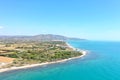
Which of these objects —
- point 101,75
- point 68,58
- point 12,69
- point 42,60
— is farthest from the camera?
point 68,58

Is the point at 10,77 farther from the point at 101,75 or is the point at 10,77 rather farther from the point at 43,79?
the point at 101,75

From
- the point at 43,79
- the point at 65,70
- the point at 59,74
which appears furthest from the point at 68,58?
the point at 43,79

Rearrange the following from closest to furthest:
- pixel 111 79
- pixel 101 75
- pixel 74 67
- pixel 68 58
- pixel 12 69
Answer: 1. pixel 111 79
2. pixel 101 75
3. pixel 12 69
4. pixel 74 67
5. pixel 68 58

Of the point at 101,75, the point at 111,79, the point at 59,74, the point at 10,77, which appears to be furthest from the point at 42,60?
the point at 111,79

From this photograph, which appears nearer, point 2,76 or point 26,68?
point 2,76

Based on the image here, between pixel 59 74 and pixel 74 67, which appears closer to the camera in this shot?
pixel 59 74

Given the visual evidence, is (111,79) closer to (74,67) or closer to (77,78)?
(77,78)

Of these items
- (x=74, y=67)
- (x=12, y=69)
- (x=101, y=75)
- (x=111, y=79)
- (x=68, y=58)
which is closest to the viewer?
(x=111, y=79)

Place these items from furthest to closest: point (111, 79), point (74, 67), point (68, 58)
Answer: point (68, 58), point (74, 67), point (111, 79)

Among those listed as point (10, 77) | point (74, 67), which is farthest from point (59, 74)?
point (10, 77)
